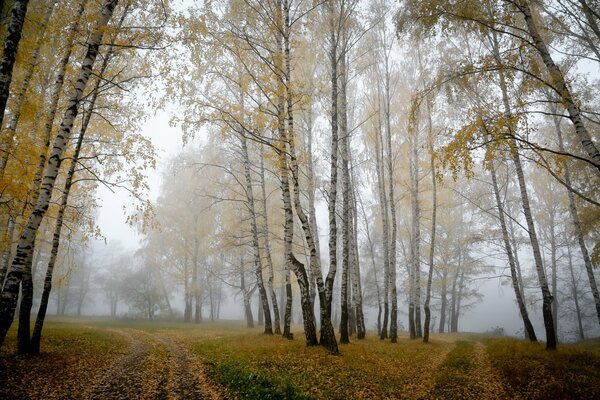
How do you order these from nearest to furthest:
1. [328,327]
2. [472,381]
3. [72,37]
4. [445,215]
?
[72,37] < [472,381] < [328,327] < [445,215]

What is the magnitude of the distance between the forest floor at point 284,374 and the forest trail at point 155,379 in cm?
2

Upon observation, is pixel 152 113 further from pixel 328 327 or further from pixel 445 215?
pixel 445 215

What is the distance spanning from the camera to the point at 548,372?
7.37 m

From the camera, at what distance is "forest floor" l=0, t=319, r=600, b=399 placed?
5.70m

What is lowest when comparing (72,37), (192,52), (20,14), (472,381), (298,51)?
(472,381)

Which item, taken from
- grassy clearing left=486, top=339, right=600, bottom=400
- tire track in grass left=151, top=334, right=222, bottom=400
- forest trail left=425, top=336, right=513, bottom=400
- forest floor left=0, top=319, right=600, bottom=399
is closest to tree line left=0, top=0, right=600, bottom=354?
forest floor left=0, top=319, right=600, bottom=399

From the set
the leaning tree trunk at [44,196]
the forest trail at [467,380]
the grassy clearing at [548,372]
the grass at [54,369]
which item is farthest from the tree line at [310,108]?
the forest trail at [467,380]

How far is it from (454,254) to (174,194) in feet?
82.5

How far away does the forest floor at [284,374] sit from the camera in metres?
5.70

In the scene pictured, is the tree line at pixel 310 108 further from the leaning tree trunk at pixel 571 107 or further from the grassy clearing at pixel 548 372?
the grassy clearing at pixel 548 372

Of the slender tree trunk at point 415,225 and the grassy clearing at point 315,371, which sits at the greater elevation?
the slender tree trunk at point 415,225

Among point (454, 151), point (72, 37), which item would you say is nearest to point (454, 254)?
point (454, 151)

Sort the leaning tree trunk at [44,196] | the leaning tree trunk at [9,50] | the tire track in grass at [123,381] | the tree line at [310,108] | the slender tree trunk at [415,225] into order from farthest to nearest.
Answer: the slender tree trunk at [415,225] → the tree line at [310,108] → the leaning tree trunk at [44,196] → the tire track in grass at [123,381] → the leaning tree trunk at [9,50]

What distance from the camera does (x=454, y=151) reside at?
6453 millimetres
